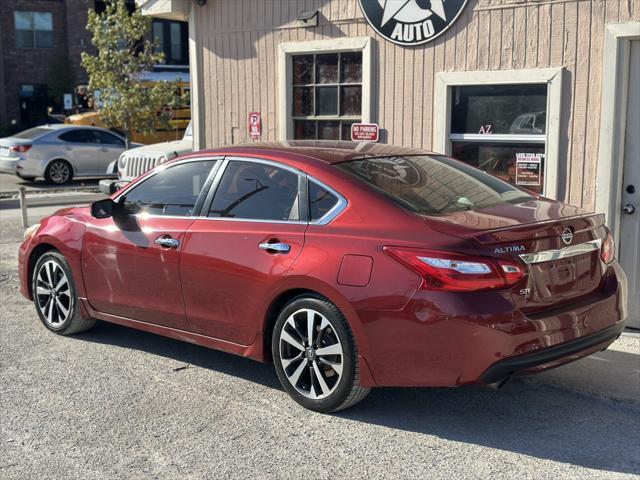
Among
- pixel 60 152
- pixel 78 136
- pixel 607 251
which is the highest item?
pixel 78 136

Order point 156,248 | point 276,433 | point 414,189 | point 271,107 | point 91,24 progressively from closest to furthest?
1. point 276,433
2. point 414,189
3. point 156,248
4. point 271,107
5. point 91,24

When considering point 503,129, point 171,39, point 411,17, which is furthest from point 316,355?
point 171,39

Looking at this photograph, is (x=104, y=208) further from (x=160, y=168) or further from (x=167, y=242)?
(x=167, y=242)

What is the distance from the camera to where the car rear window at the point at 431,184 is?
480 centimetres

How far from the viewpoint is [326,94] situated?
9062 mm

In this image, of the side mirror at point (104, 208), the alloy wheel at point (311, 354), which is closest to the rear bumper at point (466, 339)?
the alloy wheel at point (311, 354)

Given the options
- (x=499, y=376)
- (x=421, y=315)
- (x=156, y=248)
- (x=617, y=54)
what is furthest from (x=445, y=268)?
(x=617, y=54)

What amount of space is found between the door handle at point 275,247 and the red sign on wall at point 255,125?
4744 mm

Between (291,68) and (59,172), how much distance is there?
1236cm

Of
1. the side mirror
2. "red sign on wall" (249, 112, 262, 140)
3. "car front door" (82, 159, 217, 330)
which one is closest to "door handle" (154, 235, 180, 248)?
"car front door" (82, 159, 217, 330)

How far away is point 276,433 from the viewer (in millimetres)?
4570

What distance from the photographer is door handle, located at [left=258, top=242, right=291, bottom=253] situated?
4.89 meters

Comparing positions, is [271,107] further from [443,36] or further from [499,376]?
[499,376]

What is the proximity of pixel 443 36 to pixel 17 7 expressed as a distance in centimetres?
3302
